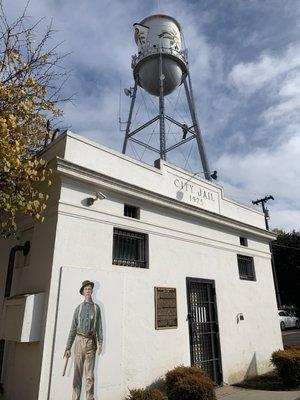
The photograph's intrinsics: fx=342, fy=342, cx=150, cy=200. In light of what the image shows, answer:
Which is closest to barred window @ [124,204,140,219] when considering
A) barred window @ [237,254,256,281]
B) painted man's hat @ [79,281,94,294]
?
painted man's hat @ [79,281,94,294]

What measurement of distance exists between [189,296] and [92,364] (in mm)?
3785

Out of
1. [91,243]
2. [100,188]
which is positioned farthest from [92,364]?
[100,188]

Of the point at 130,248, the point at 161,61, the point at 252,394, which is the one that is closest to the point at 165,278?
the point at 130,248

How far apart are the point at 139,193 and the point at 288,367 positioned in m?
6.99

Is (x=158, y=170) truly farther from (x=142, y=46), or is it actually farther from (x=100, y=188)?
(x=142, y=46)

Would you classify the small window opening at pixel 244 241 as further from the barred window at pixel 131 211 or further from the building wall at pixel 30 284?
the building wall at pixel 30 284

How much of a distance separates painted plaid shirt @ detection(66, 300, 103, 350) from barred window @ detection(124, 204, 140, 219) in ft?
9.00

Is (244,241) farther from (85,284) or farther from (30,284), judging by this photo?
(30,284)

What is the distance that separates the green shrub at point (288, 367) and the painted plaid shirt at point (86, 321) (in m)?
6.15

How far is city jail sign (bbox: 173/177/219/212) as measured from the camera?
11430 millimetres

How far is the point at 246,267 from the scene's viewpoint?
13461 millimetres

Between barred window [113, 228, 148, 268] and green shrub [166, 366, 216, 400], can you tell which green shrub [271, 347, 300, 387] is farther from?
barred window [113, 228, 148, 268]

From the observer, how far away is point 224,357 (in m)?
10.7

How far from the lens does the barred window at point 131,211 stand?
9.59 metres
